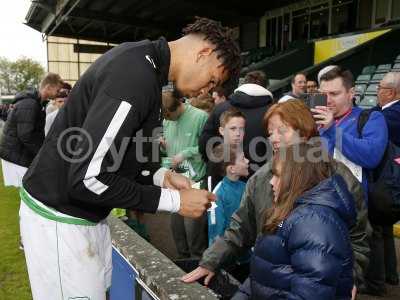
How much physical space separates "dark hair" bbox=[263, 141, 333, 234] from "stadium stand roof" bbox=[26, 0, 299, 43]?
18745 mm

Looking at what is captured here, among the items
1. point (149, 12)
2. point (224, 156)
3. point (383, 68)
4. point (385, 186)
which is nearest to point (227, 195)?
point (224, 156)

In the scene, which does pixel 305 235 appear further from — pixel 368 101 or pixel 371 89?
pixel 371 89

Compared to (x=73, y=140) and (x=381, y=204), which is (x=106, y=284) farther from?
(x=381, y=204)

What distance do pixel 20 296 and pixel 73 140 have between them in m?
2.58

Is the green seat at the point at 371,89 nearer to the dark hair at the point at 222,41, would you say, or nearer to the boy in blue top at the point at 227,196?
the boy in blue top at the point at 227,196

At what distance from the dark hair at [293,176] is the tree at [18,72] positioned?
74.8m

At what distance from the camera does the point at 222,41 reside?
1706mm

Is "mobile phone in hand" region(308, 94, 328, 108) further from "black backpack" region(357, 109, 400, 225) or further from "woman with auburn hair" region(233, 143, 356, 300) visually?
"woman with auburn hair" region(233, 143, 356, 300)

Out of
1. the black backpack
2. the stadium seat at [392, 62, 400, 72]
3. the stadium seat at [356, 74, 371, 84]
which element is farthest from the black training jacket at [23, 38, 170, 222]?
the stadium seat at [356, 74, 371, 84]

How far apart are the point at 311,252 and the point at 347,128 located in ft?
5.58

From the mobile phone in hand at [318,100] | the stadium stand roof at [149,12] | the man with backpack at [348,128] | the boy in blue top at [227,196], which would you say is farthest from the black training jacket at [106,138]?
the stadium stand roof at [149,12]

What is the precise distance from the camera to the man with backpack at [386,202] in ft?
9.71

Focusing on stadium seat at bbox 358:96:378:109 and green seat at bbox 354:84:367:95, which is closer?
stadium seat at bbox 358:96:378:109

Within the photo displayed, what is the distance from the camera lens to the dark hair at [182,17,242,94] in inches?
66.9
